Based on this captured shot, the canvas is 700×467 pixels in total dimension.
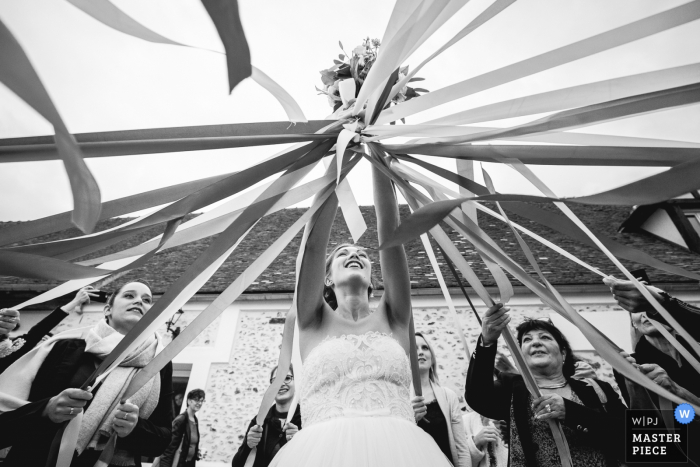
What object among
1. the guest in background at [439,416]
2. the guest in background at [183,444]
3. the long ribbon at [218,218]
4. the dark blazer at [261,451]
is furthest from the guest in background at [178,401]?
the long ribbon at [218,218]

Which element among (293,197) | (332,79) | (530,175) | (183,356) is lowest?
(183,356)

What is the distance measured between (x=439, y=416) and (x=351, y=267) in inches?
70.2

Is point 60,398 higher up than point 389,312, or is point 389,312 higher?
point 389,312

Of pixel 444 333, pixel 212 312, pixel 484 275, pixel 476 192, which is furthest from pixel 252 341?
pixel 476 192

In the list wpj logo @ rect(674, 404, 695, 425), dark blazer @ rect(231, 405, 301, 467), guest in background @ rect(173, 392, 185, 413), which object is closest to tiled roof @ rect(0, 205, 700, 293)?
guest in background @ rect(173, 392, 185, 413)

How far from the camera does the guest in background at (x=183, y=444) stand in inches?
192

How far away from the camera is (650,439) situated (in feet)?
8.80

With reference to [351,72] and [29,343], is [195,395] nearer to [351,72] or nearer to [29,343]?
[29,343]

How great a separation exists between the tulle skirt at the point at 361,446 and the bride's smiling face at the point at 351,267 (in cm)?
82

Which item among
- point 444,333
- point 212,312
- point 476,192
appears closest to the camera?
point 476,192

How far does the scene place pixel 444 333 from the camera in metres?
7.28

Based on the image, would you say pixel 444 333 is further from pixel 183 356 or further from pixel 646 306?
pixel 646 306

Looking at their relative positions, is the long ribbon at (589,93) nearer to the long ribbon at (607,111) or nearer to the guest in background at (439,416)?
the long ribbon at (607,111)

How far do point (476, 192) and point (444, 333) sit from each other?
237 inches
